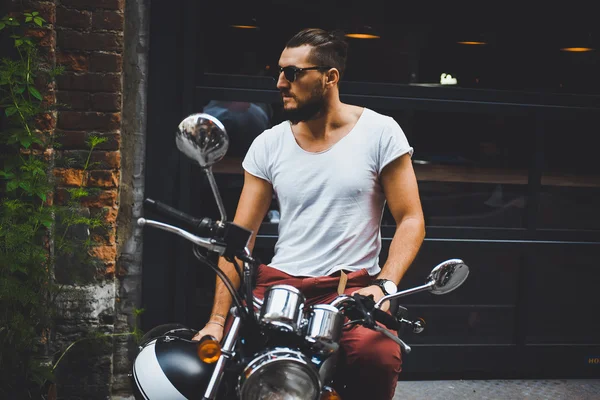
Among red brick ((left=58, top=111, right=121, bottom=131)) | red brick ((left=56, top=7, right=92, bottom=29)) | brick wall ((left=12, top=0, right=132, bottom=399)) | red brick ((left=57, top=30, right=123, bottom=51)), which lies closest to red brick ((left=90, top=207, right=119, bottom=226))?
→ brick wall ((left=12, top=0, right=132, bottom=399))

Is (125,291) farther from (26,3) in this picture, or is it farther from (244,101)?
(26,3)

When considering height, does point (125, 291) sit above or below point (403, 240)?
below

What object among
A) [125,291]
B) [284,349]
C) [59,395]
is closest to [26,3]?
[125,291]

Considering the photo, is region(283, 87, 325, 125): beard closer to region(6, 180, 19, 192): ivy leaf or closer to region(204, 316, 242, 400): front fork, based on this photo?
region(204, 316, 242, 400): front fork

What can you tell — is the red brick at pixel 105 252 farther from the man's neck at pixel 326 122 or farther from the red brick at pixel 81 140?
the man's neck at pixel 326 122

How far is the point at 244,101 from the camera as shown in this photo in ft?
14.2

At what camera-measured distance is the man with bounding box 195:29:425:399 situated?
2.69 meters

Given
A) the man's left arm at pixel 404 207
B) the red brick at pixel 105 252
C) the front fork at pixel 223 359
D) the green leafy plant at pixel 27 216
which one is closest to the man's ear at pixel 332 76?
the man's left arm at pixel 404 207

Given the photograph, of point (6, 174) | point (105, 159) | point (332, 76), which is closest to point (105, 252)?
point (105, 159)

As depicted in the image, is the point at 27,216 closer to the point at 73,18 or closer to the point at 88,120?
the point at 88,120

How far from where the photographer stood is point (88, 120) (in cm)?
385

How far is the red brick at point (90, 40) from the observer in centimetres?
381

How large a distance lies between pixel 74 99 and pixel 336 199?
1.71 metres

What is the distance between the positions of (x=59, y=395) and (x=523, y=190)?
291cm
